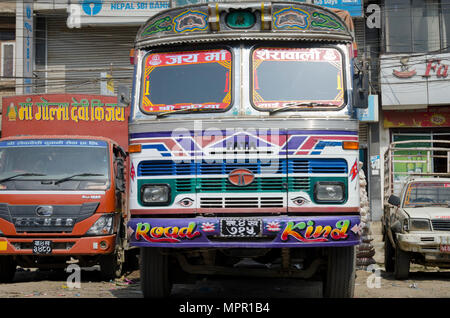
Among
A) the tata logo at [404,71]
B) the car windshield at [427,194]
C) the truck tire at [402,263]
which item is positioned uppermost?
the tata logo at [404,71]

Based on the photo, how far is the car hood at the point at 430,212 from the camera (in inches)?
372

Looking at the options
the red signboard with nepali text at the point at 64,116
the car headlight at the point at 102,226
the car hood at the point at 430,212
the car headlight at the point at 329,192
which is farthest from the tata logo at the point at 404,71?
the car headlight at the point at 329,192

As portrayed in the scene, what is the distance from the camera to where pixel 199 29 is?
6.65 m

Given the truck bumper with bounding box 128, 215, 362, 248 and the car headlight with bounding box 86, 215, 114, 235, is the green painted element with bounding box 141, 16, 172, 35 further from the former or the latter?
the car headlight with bounding box 86, 215, 114, 235

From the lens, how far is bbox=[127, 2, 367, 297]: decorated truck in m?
6.05

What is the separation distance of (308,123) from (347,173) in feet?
2.14

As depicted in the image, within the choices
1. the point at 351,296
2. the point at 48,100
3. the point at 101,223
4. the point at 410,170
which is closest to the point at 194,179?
the point at 351,296

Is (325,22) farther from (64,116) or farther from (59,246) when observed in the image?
(64,116)

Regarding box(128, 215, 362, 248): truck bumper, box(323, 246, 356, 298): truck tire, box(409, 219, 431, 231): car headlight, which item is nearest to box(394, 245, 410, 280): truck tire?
box(409, 219, 431, 231): car headlight

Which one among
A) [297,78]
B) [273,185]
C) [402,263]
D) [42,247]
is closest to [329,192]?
[273,185]

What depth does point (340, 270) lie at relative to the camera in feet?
20.7

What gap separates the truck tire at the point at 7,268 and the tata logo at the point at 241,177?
485cm

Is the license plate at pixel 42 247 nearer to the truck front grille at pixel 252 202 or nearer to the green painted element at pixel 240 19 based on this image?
the truck front grille at pixel 252 202

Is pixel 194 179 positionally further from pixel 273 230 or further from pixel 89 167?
pixel 89 167
